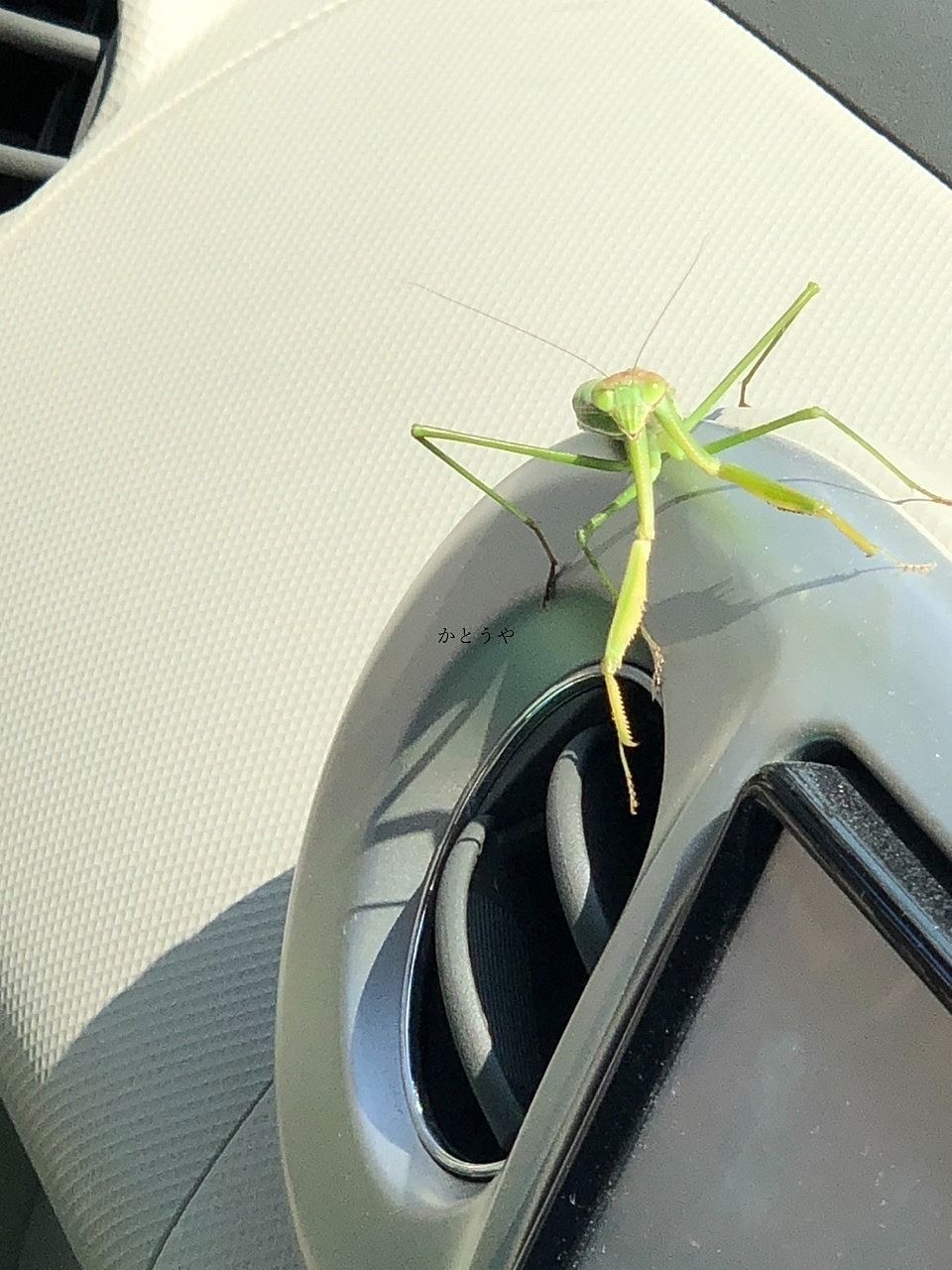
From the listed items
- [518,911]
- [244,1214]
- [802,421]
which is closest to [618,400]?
[802,421]

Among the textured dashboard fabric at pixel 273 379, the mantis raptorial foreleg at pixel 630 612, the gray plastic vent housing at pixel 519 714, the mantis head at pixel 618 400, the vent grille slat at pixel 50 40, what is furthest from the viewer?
the vent grille slat at pixel 50 40

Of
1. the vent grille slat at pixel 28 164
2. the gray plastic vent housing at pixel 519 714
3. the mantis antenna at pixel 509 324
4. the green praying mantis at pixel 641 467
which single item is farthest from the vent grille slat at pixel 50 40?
the gray plastic vent housing at pixel 519 714

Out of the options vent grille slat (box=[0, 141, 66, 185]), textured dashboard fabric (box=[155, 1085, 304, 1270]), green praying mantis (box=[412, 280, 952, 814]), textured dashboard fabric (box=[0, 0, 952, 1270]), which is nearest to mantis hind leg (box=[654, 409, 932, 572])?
green praying mantis (box=[412, 280, 952, 814])

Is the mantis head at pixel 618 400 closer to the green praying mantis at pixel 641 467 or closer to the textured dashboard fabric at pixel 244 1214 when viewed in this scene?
the green praying mantis at pixel 641 467

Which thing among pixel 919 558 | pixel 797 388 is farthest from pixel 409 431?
pixel 919 558

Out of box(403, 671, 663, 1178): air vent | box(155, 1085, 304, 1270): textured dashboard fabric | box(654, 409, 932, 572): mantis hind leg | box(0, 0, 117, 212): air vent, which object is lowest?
box(155, 1085, 304, 1270): textured dashboard fabric

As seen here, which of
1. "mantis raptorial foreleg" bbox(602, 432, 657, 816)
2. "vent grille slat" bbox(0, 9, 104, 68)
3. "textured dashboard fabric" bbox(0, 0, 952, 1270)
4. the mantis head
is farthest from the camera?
"vent grille slat" bbox(0, 9, 104, 68)

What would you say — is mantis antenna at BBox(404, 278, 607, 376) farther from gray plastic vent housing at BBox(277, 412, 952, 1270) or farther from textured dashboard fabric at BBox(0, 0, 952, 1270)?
gray plastic vent housing at BBox(277, 412, 952, 1270)
